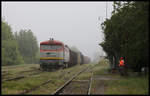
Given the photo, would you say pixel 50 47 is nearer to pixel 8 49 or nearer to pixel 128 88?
pixel 128 88

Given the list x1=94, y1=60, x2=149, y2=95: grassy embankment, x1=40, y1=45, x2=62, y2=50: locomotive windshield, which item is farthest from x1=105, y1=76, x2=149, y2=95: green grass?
x1=40, y1=45, x2=62, y2=50: locomotive windshield

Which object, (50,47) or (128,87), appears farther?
(50,47)

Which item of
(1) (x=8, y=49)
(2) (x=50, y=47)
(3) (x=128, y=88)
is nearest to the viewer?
(3) (x=128, y=88)

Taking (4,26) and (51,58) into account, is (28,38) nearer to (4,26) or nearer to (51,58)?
(4,26)

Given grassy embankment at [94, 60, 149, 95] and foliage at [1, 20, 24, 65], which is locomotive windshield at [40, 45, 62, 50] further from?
foliage at [1, 20, 24, 65]

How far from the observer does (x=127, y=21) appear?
1321cm

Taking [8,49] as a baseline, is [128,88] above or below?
below

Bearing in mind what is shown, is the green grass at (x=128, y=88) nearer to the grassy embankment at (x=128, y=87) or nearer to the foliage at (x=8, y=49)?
the grassy embankment at (x=128, y=87)

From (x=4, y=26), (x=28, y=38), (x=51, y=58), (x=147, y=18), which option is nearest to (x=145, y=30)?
(x=147, y=18)

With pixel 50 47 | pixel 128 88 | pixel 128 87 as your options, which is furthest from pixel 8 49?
pixel 128 88

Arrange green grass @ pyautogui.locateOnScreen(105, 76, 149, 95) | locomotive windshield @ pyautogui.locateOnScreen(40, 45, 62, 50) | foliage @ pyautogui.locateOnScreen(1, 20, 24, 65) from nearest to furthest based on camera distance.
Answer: green grass @ pyautogui.locateOnScreen(105, 76, 149, 95) < locomotive windshield @ pyautogui.locateOnScreen(40, 45, 62, 50) < foliage @ pyautogui.locateOnScreen(1, 20, 24, 65)

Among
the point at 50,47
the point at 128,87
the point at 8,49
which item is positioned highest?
the point at 8,49

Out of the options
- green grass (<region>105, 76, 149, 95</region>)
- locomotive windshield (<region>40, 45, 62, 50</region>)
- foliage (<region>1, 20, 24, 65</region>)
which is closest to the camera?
green grass (<region>105, 76, 149, 95</region>)

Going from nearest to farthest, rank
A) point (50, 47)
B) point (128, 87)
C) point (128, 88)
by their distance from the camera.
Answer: point (128, 88), point (128, 87), point (50, 47)
